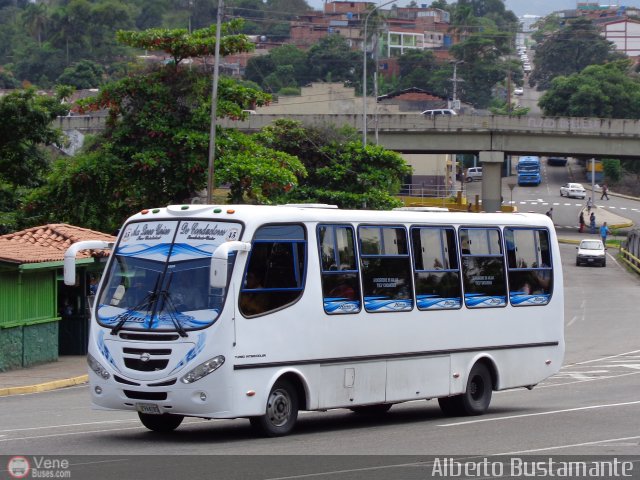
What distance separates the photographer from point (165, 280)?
14266mm

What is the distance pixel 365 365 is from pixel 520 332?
3.87 m

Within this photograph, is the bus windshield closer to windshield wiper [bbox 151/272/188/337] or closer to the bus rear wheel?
windshield wiper [bbox 151/272/188/337]

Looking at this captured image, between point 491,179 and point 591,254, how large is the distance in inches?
563

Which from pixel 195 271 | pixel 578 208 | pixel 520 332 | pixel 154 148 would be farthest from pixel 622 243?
pixel 195 271

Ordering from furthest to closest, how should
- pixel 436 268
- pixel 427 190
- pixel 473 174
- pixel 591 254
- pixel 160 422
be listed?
pixel 473 174 < pixel 427 190 < pixel 591 254 < pixel 436 268 < pixel 160 422

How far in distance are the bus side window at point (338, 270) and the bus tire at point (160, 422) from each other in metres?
2.36

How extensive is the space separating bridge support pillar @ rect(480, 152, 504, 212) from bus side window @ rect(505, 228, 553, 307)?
2219 inches

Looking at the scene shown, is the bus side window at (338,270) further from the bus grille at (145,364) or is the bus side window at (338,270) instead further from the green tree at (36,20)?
the green tree at (36,20)

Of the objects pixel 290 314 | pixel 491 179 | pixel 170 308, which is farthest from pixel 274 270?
pixel 491 179

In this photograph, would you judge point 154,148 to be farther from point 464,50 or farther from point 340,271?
point 464,50

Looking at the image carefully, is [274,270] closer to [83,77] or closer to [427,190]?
[427,190]

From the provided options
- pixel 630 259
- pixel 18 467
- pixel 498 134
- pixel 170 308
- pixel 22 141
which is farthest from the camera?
pixel 498 134

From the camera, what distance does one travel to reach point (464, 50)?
179250mm

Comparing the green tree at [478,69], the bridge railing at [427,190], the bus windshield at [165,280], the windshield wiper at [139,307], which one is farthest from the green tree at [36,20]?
the windshield wiper at [139,307]
